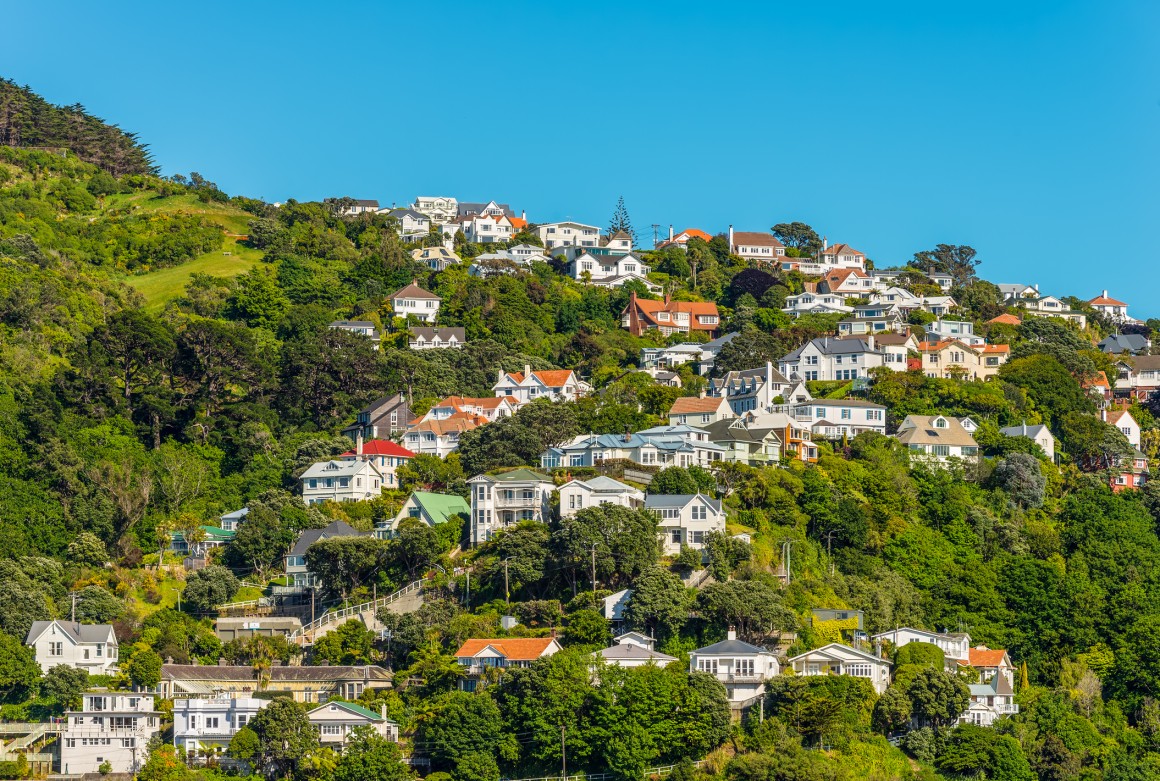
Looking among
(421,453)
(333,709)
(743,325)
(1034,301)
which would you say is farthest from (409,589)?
(1034,301)

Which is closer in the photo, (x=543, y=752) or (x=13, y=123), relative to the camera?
(x=543, y=752)

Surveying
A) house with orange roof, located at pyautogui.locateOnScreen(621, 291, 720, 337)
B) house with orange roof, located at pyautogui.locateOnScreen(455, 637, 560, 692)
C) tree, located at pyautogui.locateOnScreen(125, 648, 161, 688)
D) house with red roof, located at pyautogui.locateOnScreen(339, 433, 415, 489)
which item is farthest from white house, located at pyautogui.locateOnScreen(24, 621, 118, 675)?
house with orange roof, located at pyautogui.locateOnScreen(621, 291, 720, 337)

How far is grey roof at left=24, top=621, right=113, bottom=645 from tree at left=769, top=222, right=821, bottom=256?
Result: 92.1 meters

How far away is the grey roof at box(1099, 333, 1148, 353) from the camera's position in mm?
127188

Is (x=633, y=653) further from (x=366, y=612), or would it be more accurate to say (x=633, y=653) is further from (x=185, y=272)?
(x=185, y=272)

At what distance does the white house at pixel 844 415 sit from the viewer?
100750 mm

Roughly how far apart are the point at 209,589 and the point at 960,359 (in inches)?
2140

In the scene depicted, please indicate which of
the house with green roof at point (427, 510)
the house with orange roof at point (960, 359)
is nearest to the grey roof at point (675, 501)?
the house with green roof at point (427, 510)

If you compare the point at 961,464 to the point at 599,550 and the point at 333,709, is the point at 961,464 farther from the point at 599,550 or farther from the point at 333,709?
the point at 333,709

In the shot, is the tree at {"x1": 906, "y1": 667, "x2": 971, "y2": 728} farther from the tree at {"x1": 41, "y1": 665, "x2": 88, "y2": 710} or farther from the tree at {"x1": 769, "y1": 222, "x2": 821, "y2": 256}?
the tree at {"x1": 769, "y1": 222, "x2": 821, "y2": 256}

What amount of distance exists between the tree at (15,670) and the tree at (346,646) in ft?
40.0

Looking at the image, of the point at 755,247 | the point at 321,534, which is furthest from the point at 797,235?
the point at 321,534

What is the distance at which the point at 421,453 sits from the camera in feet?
319

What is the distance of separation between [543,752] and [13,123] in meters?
116
